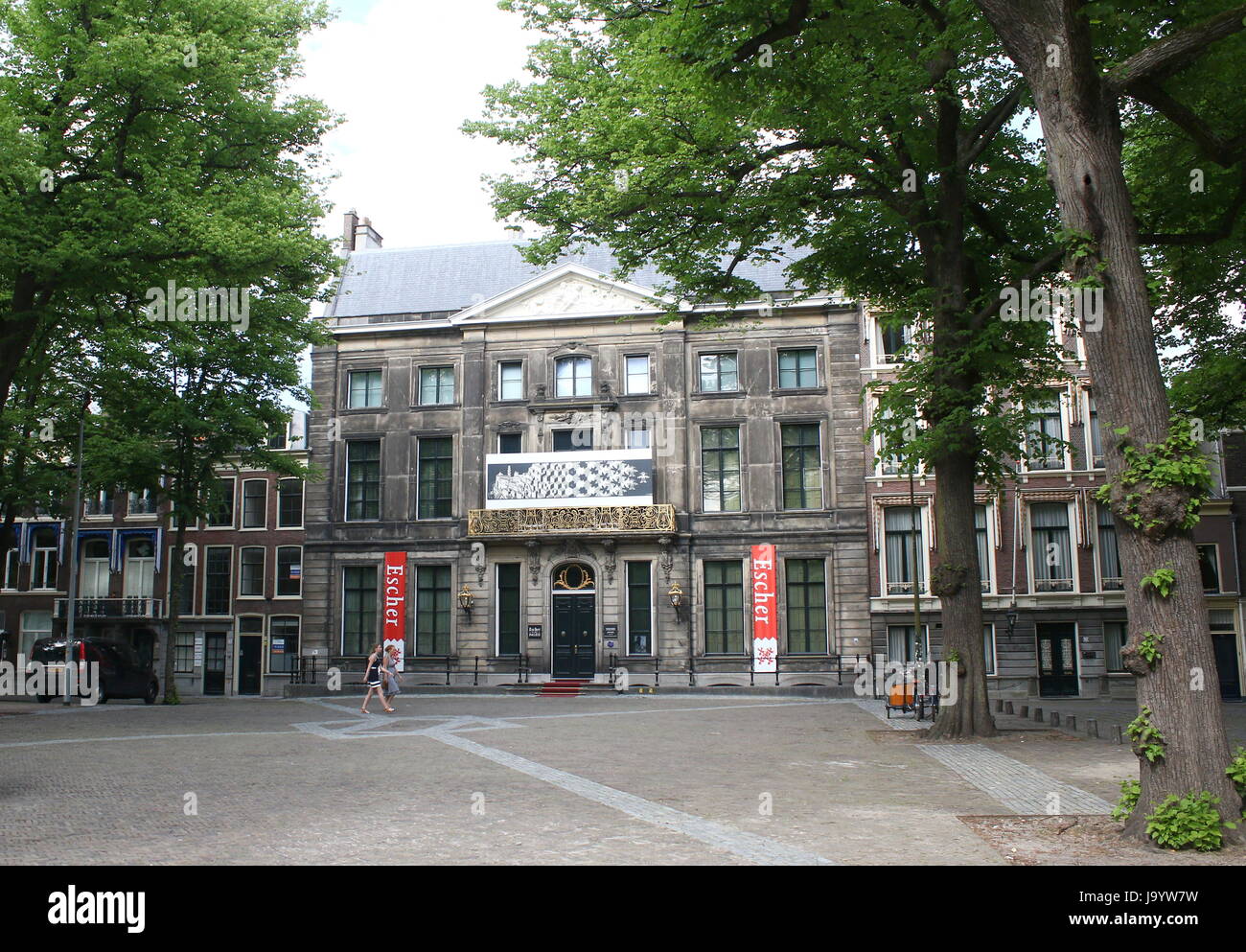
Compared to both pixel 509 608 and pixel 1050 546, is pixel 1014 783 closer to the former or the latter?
pixel 1050 546

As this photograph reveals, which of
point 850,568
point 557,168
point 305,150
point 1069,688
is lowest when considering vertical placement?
point 1069,688

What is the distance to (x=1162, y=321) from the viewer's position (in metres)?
22.1

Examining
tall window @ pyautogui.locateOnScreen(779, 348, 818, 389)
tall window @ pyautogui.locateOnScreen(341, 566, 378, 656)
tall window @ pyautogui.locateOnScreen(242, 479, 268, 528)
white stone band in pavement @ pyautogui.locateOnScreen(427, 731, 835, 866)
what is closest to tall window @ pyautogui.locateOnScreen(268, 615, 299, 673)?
tall window @ pyautogui.locateOnScreen(242, 479, 268, 528)

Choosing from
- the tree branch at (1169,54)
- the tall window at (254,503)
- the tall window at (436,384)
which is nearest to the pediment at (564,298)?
the tall window at (436,384)

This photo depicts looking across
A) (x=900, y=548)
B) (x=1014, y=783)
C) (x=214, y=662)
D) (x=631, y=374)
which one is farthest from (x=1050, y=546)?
(x=214, y=662)

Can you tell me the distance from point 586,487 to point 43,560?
83.8ft

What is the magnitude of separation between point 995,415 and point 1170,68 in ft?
26.8

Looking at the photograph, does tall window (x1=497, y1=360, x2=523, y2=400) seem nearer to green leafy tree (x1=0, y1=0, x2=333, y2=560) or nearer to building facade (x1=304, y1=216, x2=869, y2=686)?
building facade (x1=304, y1=216, x2=869, y2=686)

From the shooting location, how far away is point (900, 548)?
1363 inches

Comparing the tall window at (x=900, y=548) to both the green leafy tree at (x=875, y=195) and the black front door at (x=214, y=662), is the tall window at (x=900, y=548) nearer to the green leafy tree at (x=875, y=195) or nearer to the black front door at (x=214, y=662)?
the green leafy tree at (x=875, y=195)

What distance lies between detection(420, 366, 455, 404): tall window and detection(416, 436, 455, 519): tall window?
1.51m

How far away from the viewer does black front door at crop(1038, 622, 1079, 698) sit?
3347cm

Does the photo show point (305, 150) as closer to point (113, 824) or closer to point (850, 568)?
point (113, 824)
